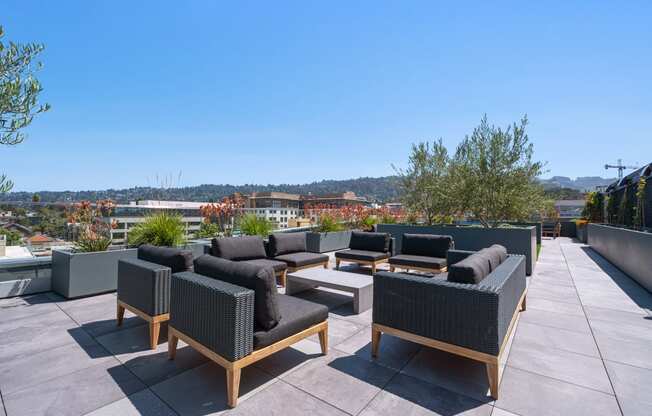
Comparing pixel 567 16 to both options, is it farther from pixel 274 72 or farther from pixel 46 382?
pixel 46 382

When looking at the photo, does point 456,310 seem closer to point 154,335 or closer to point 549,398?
point 549,398

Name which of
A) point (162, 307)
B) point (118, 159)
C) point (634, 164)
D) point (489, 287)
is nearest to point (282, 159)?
point (118, 159)

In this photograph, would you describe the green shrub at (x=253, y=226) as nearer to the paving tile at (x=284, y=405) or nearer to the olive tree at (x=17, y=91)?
the olive tree at (x=17, y=91)

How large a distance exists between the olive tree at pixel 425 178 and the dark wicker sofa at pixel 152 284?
771 cm

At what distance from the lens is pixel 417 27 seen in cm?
625

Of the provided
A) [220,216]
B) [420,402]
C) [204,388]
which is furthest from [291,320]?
[220,216]

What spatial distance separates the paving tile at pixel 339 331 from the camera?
296 centimetres

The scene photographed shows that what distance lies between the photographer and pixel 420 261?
510 cm

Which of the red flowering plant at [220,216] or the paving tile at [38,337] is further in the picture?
the red flowering plant at [220,216]

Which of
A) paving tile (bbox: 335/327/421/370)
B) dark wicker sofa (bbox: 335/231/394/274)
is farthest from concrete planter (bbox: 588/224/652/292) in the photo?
paving tile (bbox: 335/327/421/370)

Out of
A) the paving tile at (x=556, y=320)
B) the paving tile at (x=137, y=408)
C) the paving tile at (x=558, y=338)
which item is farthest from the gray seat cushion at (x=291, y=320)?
the paving tile at (x=556, y=320)

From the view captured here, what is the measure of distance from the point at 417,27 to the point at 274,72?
3.86m

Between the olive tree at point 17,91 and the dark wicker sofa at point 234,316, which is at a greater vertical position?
the olive tree at point 17,91

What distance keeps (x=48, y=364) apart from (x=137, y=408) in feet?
4.17
